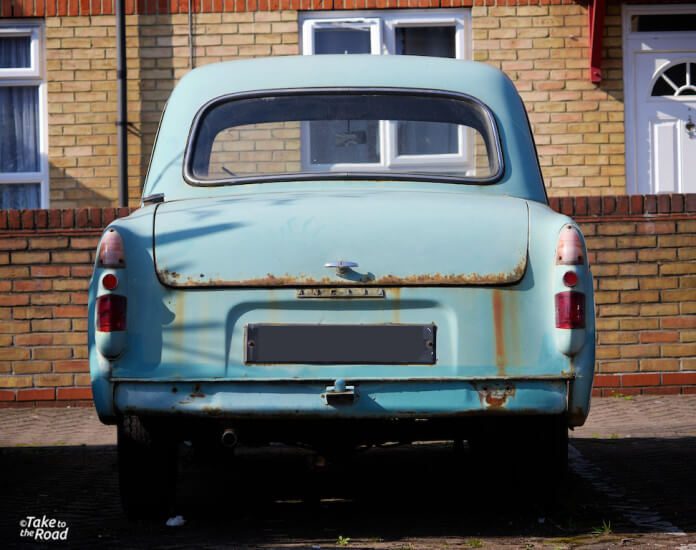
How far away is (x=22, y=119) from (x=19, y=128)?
0.10m

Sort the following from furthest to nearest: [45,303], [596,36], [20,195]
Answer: [20,195]
[596,36]
[45,303]

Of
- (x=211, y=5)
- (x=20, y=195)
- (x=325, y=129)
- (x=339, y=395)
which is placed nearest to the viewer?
(x=339, y=395)

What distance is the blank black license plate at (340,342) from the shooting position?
494 centimetres

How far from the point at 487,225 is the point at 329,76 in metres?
1.44

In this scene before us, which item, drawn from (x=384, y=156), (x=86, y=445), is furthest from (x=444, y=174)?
(x=86, y=445)

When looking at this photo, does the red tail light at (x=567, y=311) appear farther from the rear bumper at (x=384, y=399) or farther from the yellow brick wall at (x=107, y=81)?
the yellow brick wall at (x=107, y=81)

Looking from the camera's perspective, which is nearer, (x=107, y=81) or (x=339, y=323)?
→ (x=339, y=323)

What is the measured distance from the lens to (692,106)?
43.7 feet

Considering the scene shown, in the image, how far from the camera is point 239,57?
1305 centimetres

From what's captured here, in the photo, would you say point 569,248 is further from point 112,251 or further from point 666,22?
point 666,22

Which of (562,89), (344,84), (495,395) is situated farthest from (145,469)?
(562,89)

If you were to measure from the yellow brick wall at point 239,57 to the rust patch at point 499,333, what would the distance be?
26.9 ft

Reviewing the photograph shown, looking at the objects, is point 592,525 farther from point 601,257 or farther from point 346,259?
point 601,257

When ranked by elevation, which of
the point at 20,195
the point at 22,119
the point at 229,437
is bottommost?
the point at 229,437
